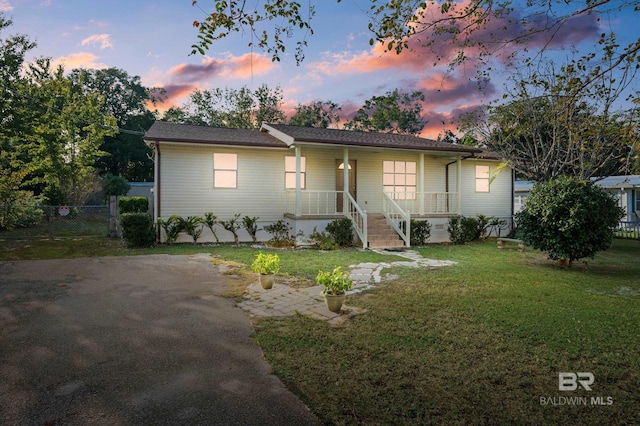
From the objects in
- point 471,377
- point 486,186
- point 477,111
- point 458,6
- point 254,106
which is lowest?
point 471,377

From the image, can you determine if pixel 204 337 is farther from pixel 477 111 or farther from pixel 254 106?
pixel 254 106

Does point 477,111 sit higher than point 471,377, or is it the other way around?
point 477,111

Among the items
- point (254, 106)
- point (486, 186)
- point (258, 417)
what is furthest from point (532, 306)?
point (254, 106)

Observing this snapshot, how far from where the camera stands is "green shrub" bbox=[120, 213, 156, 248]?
11.2 metres

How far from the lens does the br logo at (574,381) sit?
3.08m

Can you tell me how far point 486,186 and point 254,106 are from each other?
20.4 meters

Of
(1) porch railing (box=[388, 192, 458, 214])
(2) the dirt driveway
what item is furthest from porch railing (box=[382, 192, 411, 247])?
(2) the dirt driveway

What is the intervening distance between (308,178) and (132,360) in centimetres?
1094

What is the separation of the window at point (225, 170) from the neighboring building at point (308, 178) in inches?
1.4

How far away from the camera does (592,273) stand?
816 centimetres

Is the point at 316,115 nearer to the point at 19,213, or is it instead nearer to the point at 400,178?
the point at 400,178

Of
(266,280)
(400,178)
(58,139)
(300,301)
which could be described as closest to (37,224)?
(58,139)

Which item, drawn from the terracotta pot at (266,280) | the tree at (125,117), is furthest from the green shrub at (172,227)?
the tree at (125,117)

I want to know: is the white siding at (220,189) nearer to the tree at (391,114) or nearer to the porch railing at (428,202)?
the porch railing at (428,202)
